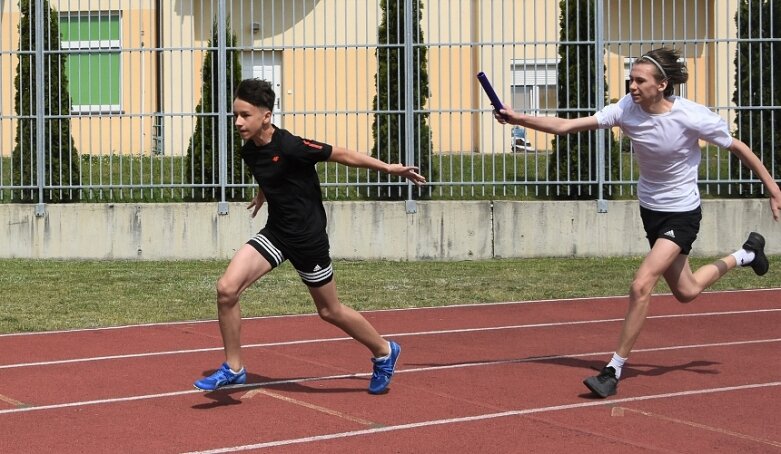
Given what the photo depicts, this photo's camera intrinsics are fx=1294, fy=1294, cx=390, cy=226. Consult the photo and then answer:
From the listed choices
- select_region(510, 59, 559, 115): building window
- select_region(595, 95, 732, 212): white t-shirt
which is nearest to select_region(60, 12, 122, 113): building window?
select_region(510, 59, 559, 115): building window

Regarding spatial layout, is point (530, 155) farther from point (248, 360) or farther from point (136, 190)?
point (248, 360)

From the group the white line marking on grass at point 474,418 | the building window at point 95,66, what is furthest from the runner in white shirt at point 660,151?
the building window at point 95,66

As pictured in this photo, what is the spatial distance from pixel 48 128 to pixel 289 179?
35.1ft

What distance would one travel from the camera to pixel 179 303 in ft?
40.5

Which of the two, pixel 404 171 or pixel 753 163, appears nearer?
pixel 404 171

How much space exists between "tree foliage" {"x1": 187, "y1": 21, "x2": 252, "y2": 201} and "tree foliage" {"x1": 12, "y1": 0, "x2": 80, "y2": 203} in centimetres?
169

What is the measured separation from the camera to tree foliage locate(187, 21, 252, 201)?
16891 mm

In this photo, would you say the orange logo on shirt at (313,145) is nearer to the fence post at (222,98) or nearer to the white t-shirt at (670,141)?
the white t-shirt at (670,141)

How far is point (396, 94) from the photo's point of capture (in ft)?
55.5

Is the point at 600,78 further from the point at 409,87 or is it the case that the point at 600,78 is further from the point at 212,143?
the point at 212,143

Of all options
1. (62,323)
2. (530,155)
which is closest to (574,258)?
(530,155)

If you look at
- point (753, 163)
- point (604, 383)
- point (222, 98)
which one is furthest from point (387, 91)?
point (604, 383)

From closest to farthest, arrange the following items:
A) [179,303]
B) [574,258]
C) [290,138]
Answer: [290,138], [179,303], [574,258]

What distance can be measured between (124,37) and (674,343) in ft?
33.0
